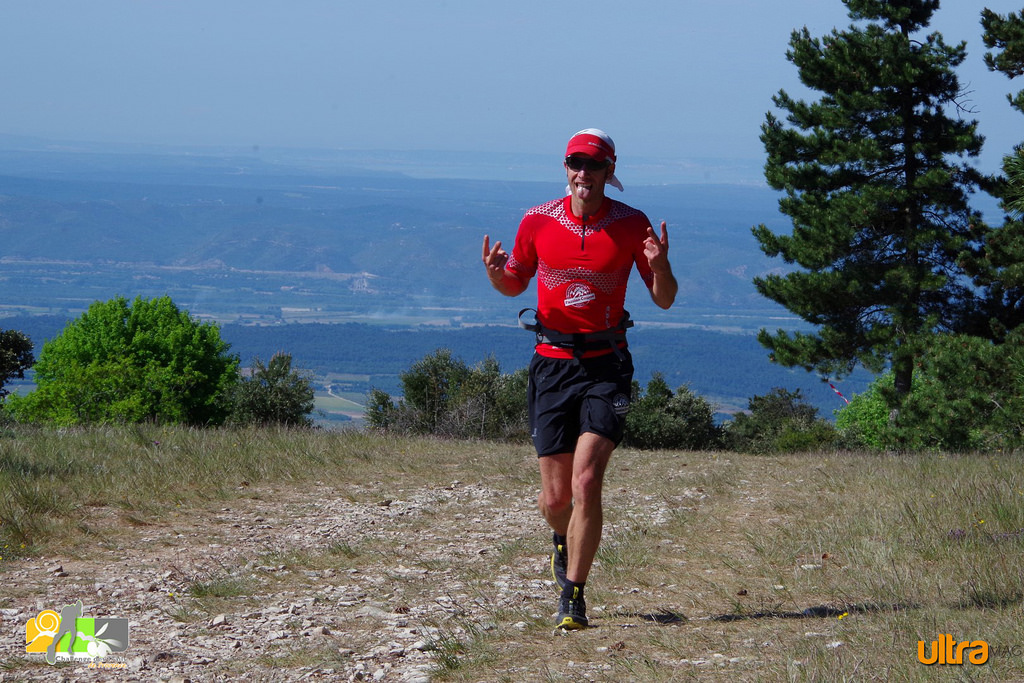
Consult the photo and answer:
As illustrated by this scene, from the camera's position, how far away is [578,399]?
503 cm

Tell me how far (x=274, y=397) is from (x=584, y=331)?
76.2 ft

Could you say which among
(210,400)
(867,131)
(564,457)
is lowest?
(210,400)

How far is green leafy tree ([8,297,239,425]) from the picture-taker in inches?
961

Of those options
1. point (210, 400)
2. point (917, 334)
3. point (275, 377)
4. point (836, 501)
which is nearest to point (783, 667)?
point (836, 501)

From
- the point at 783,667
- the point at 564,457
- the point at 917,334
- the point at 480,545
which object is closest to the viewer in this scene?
the point at 783,667

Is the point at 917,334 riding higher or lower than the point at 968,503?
higher

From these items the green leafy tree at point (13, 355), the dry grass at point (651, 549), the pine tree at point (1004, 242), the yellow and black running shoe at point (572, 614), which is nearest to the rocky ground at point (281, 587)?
the dry grass at point (651, 549)

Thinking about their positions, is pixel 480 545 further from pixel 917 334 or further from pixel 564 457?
pixel 917 334

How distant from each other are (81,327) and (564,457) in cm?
3854

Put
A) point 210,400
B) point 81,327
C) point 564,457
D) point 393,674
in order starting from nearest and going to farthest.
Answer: point 393,674 → point 564,457 → point 210,400 → point 81,327

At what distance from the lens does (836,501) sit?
8.73m

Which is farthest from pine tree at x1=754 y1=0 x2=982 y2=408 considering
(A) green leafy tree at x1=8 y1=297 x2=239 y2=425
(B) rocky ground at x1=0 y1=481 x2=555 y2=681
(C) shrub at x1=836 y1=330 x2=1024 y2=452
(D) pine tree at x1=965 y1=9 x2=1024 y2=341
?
(B) rocky ground at x1=0 y1=481 x2=555 y2=681

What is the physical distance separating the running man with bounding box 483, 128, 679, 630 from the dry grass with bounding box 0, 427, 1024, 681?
0.59 m

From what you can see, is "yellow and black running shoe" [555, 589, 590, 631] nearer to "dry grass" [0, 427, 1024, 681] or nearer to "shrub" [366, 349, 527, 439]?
"dry grass" [0, 427, 1024, 681]
